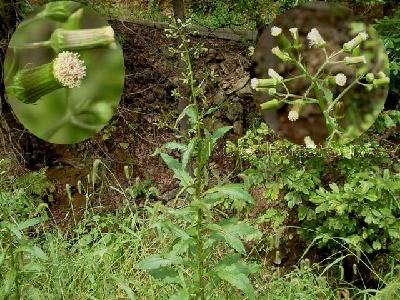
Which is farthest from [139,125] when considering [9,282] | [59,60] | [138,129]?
[9,282]

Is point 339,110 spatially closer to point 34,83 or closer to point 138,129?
point 34,83

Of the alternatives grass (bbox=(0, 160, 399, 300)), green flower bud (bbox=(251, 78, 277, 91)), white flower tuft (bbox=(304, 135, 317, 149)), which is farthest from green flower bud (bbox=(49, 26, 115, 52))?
white flower tuft (bbox=(304, 135, 317, 149))

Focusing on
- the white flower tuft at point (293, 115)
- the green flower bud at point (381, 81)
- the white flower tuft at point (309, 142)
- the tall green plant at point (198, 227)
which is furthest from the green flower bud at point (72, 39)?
the green flower bud at point (381, 81)

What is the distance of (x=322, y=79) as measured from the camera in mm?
3709

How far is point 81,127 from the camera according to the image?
4074 millimetres

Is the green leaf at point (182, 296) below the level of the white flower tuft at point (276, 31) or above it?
below

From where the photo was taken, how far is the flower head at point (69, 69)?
11.7 feet

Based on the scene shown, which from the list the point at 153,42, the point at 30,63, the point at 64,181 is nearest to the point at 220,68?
the point at 153,42

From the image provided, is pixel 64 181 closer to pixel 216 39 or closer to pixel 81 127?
pixel 81 127

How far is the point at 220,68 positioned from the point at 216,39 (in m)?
0.35

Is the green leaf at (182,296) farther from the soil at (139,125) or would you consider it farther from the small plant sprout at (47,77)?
the soil at (139,125)

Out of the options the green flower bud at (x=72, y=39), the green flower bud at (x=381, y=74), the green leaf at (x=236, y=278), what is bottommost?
the green leaf at (x=236, y=278)

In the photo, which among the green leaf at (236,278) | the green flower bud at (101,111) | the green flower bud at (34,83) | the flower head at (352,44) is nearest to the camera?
the green leaf at (236,278)

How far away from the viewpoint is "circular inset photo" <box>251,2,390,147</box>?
3.56 meters
